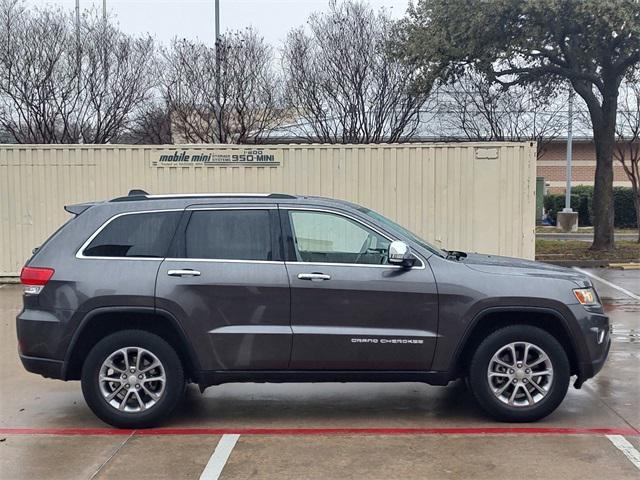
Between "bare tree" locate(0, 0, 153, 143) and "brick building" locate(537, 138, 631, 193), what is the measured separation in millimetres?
22027

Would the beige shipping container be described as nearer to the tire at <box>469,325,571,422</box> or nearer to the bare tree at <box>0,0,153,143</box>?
the bare tree at <box>0,0,153,143</box>

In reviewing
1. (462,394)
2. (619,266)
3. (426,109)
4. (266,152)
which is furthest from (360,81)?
(462,394)

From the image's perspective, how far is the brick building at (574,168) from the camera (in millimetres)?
34094

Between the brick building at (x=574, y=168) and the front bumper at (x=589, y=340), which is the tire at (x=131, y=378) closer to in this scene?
the front bumper at (x=589, y=340)

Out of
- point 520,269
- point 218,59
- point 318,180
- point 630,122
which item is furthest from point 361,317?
point 630,122

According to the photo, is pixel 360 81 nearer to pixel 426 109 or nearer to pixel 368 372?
pixel 426 109

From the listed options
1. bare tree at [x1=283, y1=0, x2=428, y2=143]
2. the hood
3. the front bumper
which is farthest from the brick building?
the front bumper

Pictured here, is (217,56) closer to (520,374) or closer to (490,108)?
(490,108)

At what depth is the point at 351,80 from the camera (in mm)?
18094

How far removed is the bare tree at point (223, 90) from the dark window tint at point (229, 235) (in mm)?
12584

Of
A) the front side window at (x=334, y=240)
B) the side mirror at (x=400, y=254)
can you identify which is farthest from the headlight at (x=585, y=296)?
the front side window at (x=334, y=240)

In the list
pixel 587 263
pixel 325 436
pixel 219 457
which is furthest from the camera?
pixel 587 263

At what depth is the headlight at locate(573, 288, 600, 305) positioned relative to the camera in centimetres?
568

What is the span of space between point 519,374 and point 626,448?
92 cm
